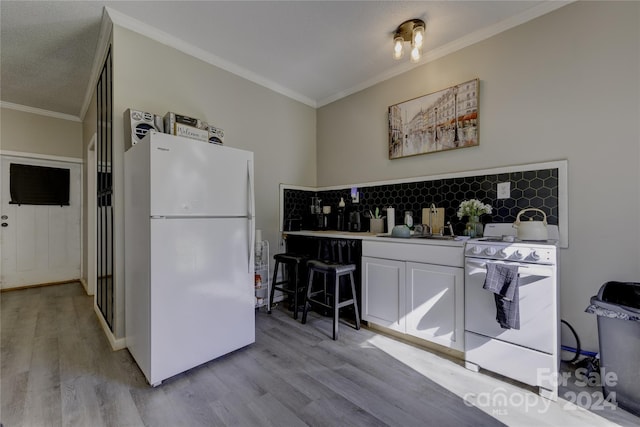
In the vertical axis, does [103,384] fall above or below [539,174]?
below

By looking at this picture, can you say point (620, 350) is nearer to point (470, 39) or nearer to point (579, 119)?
point (579, 119)

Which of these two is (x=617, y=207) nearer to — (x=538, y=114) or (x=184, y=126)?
(x=538, y=114)

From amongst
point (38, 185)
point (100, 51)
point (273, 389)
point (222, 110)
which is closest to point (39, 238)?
point (38, 185)

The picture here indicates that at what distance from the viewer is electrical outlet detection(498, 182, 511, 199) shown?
7.23ft

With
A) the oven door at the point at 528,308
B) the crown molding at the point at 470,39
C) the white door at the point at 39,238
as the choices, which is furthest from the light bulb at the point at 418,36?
the white door at the point at 39,238

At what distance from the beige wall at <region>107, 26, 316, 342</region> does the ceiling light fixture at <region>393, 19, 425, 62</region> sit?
5.36 ft

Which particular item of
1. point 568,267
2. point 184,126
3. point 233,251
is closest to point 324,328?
point 233,251

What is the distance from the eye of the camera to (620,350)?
4.81 ft

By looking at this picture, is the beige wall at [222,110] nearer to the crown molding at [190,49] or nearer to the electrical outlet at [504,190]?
the crown molding at [190,49]

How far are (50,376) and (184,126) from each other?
6.52 ft

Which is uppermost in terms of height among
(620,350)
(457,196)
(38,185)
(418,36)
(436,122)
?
(418,36)

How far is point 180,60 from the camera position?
101 inches

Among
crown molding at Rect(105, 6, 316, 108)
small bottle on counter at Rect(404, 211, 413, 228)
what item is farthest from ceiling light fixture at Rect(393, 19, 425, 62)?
crown molding at Rect(105, 6, 316, 108)

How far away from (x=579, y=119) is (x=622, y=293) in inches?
47.4
